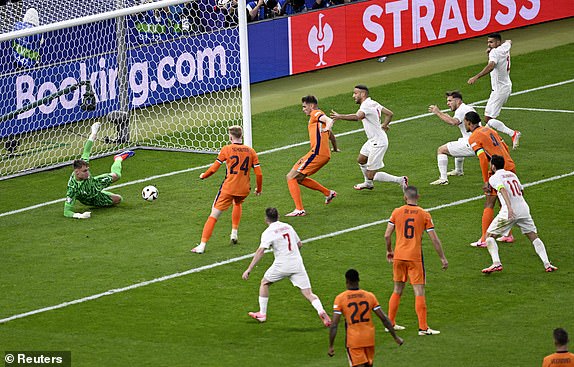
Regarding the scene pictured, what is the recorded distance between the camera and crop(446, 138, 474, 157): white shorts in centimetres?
2177

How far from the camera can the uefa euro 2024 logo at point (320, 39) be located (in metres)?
31.2

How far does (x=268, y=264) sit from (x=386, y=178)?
401 cm

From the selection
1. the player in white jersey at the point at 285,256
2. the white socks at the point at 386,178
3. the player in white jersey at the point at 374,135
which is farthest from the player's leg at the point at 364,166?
the player in white jersey at the point at 285,256

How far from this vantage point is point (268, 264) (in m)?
18.6

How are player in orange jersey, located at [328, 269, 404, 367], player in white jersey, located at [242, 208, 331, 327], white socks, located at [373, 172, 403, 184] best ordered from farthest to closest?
1. white socks, located at [373, 172, 403, 184]
2. player in white jersey, located at [242, 208, 331, 327]
3. player in orange jersey, located at [328, 269, 404, 367]

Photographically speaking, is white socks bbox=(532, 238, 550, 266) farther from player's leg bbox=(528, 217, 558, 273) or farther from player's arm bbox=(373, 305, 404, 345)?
player's arm bbox=(373, 305, 404, 345)

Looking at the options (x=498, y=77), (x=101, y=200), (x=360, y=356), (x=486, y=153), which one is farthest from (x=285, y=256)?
(x=498, y=77)

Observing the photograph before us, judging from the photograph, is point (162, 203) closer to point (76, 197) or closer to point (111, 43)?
point (76, 197)

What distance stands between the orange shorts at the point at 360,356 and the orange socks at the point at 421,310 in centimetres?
185

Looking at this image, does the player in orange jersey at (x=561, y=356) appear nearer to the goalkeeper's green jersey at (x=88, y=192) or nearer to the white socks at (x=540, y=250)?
the white socks at (x=540, y=250)

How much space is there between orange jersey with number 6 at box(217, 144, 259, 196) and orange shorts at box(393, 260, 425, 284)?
4.07 metres

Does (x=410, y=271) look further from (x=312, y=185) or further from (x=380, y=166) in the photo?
(x=380, y=166)

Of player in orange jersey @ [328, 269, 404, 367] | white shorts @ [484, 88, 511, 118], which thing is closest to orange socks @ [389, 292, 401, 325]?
player in orange jersey @ [328, 269, 404, 367]

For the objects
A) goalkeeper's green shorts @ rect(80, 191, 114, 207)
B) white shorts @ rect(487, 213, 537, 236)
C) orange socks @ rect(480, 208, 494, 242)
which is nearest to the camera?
white shorts @ rect(487, 213, 537, 236)
